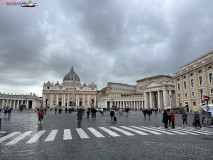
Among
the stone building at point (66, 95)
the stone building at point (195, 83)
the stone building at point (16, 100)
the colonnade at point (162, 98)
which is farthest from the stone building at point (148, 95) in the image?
the stone building at point (16, 100)

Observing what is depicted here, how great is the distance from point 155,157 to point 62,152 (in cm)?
367

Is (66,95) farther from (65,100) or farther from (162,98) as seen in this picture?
(162,98)

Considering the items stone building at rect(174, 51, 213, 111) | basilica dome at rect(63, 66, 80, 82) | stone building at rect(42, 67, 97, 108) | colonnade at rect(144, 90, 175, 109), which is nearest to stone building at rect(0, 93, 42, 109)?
stone building at rect(42, 67, 97, 108)

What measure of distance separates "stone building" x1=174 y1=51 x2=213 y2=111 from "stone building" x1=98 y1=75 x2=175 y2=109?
865 cm

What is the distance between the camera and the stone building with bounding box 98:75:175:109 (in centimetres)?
5803

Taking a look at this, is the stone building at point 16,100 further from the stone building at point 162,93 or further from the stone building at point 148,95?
the stone building at point 162,93

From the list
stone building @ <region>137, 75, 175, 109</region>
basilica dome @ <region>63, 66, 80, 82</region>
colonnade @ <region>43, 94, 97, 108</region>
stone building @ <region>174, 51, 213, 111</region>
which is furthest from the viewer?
basilica dome @ <region>63, 66, 80, 82</region>

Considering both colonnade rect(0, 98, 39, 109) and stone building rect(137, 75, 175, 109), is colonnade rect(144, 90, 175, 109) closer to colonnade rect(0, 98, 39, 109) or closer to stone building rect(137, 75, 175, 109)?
stone building rect(137, 75, 175, 109)

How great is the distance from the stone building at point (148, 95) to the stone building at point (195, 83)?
8.65 meters

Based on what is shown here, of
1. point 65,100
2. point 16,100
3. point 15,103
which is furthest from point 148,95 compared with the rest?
point 15,103

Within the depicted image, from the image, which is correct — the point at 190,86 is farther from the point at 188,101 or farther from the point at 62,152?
the point at 62,152

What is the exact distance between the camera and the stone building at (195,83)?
32.5 meters

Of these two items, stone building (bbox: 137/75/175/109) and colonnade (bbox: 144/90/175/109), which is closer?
colonnade (bbox: 144/90/175/109)

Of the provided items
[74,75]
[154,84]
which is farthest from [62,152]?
[74,75]
